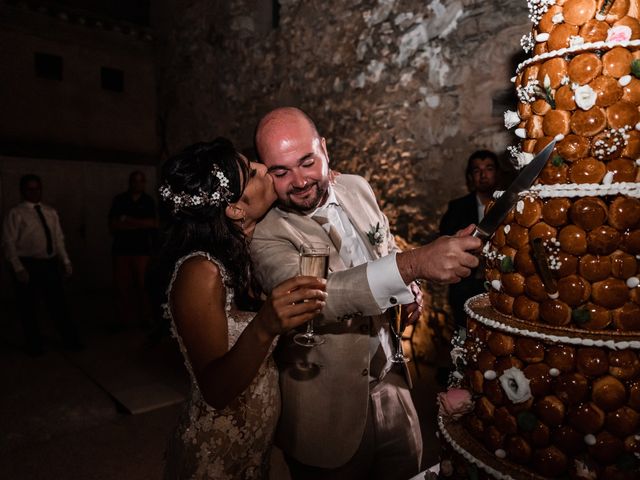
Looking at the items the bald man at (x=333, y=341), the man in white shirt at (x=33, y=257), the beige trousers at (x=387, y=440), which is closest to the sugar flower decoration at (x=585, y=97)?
the bald man at (x=333, y=341)

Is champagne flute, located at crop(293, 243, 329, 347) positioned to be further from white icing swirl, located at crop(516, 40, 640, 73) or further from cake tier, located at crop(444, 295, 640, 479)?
white icing swirl, located at crop(516, 40, 640, 73)

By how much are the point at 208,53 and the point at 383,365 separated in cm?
752

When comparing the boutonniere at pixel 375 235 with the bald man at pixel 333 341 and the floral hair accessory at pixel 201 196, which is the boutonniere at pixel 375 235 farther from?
the floral hair accessory at pixel 201 196

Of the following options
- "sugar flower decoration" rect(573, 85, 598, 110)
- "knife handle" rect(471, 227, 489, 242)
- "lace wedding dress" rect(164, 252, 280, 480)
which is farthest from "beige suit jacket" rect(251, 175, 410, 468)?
"sugar flower decoration" rect(573, 85, 598, 110)

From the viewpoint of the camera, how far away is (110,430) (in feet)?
12.5

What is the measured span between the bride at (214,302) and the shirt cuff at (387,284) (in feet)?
1.53

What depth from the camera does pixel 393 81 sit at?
4824mm

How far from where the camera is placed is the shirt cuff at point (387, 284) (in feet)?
5.16

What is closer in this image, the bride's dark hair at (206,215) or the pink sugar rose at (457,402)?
the pink sugar rose at (457,402)

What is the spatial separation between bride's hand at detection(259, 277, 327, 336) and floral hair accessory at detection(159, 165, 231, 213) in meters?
0.62

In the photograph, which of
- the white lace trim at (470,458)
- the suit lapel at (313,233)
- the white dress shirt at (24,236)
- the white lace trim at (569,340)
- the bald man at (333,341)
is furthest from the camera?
the white dress shirt at (24,236)

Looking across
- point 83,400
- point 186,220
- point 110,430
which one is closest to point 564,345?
point 186,220

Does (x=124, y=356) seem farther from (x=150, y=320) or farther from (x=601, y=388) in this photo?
(x=601, y=388)

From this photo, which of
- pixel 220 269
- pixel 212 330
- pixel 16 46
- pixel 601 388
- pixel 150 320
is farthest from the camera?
pixel 16 46
